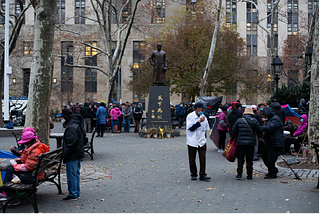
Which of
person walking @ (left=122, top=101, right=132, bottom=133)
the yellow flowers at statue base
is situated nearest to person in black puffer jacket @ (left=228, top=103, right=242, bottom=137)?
the yellow flowers at statue base

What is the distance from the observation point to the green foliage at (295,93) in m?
21.5

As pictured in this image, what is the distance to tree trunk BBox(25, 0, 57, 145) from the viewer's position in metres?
8.33

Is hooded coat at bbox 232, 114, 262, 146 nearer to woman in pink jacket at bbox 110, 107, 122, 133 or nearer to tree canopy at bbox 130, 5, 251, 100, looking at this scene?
woman in pink jacket at bbox 110, 107, 122, 133

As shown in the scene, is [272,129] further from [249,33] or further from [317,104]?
[249,33]

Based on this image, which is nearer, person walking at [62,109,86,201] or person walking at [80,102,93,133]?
person walking at [62,109,86,201]

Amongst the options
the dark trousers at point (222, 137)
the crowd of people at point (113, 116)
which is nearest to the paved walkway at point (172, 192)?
the dark trousers at point (222, 137)

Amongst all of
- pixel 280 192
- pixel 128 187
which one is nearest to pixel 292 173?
pixel 280 192

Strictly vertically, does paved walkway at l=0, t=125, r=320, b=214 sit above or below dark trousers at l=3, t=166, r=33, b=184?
below

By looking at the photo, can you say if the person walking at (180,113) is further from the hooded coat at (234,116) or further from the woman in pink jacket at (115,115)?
the hooded coat at (234,116)

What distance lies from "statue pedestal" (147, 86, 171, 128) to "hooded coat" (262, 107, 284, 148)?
10527mm

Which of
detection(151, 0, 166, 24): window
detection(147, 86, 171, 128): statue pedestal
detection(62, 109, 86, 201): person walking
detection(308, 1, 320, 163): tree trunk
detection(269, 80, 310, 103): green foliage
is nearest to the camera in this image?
detection(62, 109, 86, 201): person walking

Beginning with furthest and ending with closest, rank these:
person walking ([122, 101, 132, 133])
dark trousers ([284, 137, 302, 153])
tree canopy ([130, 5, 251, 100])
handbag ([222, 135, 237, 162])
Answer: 1. tree canopy ([130, 5, 251, 100])
2. person walking ([122, 101, 132, 133])
3. dark trousers ([284, 137, 302, 153])
4. handbag ([222, 135, 237, 162])

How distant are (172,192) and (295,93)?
18.0m

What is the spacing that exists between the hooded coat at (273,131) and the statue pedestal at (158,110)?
10.5m
